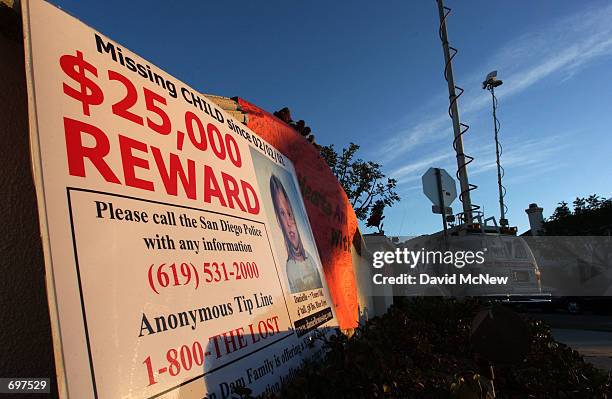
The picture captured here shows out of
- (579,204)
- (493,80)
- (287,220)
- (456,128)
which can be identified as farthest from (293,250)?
(579,204)

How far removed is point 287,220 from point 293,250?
281mm

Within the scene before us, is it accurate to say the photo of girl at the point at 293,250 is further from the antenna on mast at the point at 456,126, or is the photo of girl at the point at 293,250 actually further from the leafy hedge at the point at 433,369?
the antenna on mast at the point at 456,126

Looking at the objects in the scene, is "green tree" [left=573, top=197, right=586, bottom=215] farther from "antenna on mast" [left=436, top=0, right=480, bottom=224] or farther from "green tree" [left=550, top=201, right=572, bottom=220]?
"antenna on mast" [left=436, top=0, right=480, bottom=224]

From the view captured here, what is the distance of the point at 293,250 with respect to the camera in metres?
3.63

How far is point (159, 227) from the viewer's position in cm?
197

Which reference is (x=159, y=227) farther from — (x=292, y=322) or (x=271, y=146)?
(x=271, y=146)

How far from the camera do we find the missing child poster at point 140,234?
152 centimetres

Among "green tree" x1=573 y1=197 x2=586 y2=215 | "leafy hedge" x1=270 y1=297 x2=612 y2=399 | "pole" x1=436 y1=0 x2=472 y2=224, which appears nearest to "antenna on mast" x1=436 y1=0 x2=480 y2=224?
"pole" x1=436 y1=0 x2=472 y2=224

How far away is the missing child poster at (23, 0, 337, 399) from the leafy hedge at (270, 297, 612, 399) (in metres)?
0.35

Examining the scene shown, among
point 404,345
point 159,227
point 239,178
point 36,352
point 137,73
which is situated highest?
point 137,73

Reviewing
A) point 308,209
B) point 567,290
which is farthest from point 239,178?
point 567,290

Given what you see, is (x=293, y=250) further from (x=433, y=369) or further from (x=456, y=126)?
(x=456, y=126)

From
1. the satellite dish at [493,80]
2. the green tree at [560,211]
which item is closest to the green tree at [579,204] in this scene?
the green tree at [560,211]

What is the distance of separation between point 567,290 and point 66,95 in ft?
74.4
